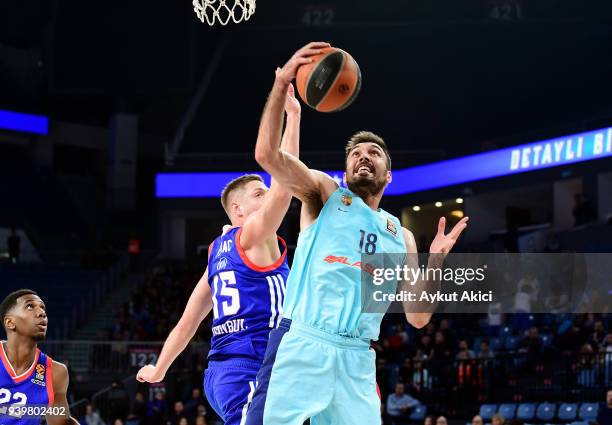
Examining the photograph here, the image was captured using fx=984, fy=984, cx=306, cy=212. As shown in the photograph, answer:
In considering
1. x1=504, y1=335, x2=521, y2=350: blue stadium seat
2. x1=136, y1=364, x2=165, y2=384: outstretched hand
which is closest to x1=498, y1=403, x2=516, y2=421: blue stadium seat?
x1=504, y1=335, x2=521, y2=350: blue stadium seat

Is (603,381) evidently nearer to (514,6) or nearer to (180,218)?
(514,6)

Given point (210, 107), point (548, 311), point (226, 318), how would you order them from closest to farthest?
1. point (226, 318)
2. point (548, 311)
3. point (210, 107)

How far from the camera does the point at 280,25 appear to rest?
104ft

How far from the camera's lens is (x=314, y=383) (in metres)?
5.03

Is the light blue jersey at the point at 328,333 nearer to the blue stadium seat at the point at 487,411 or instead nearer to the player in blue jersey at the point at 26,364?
the player in blue jersey at the point at 26,364

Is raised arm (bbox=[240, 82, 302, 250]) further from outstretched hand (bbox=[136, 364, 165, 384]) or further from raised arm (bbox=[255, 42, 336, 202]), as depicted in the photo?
outstretched hand (bbox=[136, 364, 165, 384])

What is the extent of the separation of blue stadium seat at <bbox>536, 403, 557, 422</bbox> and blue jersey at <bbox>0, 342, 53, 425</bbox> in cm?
962

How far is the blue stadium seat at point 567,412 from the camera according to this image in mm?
14469

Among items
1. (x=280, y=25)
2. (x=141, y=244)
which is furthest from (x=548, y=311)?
(x=141, y=244)

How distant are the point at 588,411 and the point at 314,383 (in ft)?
34.0

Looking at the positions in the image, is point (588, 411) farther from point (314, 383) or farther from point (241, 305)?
point (314, 383)

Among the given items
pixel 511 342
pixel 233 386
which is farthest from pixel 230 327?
pixel 511 342

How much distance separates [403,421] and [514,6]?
18.4 metres

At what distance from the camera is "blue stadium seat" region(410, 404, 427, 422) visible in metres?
15.5
